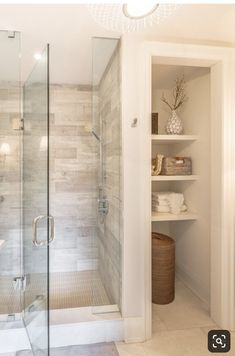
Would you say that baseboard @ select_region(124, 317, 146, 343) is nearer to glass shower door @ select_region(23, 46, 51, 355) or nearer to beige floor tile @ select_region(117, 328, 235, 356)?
beige floor tile @ select_region(117, 328, 235, 356)

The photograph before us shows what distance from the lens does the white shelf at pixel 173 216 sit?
226 cm

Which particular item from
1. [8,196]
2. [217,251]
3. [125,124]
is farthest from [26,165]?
[217,251]

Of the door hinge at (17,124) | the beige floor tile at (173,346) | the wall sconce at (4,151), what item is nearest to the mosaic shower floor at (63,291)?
the beige floor tile at (173,346)

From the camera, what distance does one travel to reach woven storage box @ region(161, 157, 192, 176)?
7.79 feet

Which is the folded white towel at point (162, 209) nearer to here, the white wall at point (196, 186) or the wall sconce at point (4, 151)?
the white wall at point (196, 186)

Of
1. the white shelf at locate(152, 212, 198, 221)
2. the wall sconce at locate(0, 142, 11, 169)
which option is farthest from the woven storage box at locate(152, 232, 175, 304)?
the wall sconce at locate(0, 142, 11, 169)

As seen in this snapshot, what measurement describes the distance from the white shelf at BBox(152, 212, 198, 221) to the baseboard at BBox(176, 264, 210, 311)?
630 millimetres

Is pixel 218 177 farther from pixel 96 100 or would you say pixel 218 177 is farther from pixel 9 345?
pixel 9 345

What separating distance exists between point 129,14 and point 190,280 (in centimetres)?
241

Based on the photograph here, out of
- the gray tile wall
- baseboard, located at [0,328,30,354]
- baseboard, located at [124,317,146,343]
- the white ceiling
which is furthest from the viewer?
the gray tile wall

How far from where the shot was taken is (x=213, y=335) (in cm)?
190

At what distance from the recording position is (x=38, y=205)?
190cm

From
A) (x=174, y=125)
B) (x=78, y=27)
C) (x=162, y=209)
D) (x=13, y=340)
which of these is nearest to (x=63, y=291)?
(x=13, y=340)

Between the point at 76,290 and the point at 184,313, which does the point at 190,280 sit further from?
the point at 76,290
